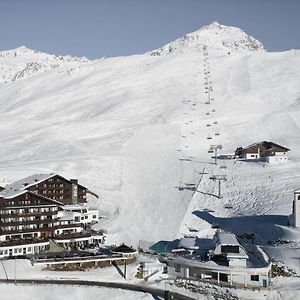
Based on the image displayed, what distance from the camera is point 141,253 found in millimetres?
41062

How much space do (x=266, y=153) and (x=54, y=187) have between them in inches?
1014

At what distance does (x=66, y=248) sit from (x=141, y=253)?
557cm

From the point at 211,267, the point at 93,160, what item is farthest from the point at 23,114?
the point at 211,267

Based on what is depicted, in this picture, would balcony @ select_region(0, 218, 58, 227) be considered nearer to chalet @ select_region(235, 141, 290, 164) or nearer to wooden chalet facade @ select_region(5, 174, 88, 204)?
wooden chalet facade @ select_region(5, 174, 88, 204)

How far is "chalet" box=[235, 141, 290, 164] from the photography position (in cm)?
6550

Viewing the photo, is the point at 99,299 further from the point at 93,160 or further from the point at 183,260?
the point at 93,160

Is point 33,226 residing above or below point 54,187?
below

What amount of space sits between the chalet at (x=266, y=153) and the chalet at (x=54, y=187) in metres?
22.4

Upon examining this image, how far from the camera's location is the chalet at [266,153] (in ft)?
215

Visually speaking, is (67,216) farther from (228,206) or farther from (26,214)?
(228,206)

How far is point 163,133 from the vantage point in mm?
85438

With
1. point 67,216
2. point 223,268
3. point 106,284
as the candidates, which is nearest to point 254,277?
point 223,268

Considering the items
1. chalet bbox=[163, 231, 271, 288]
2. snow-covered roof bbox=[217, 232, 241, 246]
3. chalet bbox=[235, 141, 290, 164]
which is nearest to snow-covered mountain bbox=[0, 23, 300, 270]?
chalet bbox=[235, 141, 290, 164]

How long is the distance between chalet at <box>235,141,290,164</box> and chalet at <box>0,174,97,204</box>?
73.4 ft
